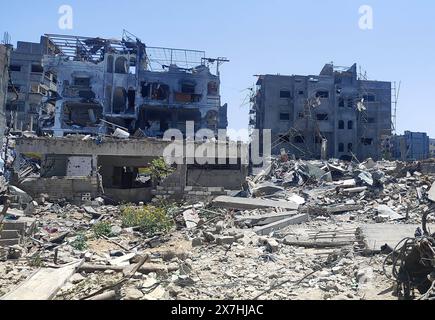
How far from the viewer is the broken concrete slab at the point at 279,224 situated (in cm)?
1021

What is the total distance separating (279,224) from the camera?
10789mm

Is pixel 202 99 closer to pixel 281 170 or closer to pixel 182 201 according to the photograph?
pixel 281 170

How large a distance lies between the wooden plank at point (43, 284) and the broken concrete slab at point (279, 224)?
16.7 feet

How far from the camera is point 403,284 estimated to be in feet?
16.2

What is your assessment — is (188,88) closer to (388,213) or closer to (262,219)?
(262,219)

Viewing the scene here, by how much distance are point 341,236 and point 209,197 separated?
25.8 ft

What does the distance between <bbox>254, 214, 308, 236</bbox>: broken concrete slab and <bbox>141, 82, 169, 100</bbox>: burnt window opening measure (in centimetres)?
2249

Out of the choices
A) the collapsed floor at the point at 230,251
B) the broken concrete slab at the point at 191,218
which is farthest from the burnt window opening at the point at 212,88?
the broken concrete slab at the point at 191,218

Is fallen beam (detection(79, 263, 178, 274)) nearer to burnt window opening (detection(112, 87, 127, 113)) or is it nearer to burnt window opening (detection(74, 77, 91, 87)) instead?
burnt window opening (detection(112, 87, 127, 113))

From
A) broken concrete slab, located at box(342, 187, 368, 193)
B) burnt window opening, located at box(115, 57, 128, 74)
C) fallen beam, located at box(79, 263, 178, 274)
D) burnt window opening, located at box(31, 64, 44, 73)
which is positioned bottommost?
fallen beam, located at box(79, 263, 178, 274)

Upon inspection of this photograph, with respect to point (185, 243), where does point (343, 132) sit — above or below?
above

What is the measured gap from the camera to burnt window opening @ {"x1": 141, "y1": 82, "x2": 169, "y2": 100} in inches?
1247

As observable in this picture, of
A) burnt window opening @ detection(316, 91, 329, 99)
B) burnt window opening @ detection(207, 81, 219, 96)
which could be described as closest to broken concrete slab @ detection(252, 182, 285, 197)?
burnt window opening @ detection(207, 81, 219, 96)
